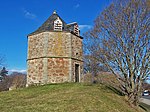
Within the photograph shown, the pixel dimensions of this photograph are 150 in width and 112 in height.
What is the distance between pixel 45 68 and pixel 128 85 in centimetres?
828

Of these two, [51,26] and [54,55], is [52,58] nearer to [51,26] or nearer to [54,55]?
[54,55]

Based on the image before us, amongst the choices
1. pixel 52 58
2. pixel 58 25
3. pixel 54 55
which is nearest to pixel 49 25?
pixel 58 25

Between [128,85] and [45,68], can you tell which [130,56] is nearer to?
[128,85]

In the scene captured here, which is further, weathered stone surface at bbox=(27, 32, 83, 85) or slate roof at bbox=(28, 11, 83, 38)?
slate roof at bbox=(28, 11, 83, 38)

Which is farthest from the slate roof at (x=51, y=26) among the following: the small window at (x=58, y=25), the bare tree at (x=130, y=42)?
the bare tree at (x=130, y=42)

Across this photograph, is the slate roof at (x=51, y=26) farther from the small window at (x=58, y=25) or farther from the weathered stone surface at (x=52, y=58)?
the weathered stone surface at (x=52, y=58)

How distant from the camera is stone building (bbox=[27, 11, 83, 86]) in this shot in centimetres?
2006

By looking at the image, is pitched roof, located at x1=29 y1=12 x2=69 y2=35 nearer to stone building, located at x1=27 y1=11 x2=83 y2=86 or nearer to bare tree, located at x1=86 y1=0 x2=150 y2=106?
stone building, located at x1=27 y1=11 x2=83 y2=86

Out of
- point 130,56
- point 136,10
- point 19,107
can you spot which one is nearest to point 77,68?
point 130,56

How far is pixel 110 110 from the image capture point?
11.6 m

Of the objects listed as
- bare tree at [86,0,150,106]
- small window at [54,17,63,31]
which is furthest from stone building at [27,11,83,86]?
bare tree at [86,0,150,106]

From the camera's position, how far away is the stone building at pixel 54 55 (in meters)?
20.1

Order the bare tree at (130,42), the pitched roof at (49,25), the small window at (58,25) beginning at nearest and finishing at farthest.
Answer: the bare tree at (130,42) < the small window at (58,25) < the pitched roof at (49,25)

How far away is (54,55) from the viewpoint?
2034 cm
